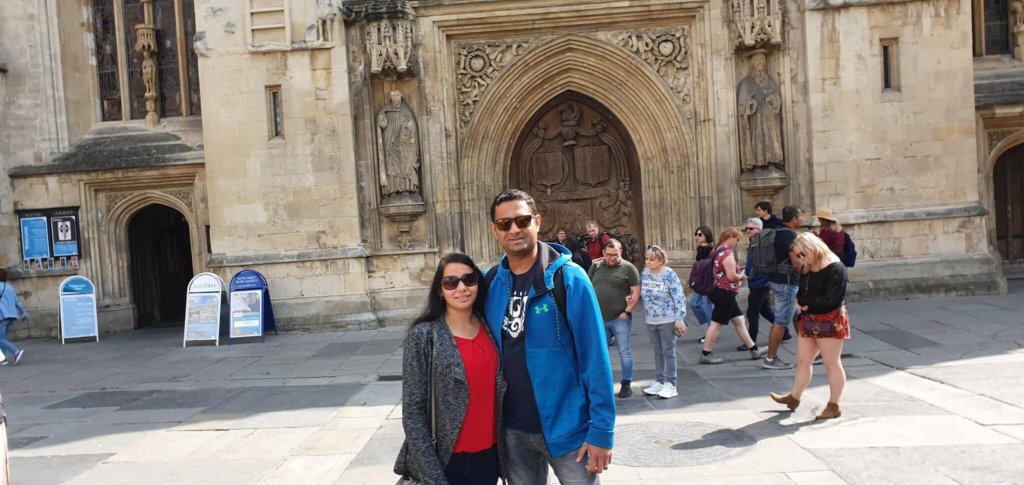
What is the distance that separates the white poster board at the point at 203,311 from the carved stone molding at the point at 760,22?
31.2ft

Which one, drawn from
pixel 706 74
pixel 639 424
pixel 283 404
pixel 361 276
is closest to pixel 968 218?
pixel 706 74

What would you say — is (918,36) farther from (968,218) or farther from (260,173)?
(260,173)

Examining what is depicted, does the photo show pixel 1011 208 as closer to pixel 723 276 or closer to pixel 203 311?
pixel 723 276

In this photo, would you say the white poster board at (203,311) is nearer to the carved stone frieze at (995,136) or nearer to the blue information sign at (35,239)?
the blue information sign at (35,239)

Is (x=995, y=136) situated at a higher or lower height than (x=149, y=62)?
lower

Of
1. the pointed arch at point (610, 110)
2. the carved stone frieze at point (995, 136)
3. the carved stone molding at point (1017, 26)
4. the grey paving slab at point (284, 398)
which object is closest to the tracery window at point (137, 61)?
the pointed arch at point (610, 110)

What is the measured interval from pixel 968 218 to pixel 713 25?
5251 millimetres

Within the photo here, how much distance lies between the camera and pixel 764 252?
26.7 ft

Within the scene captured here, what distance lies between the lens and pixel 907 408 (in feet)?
19.7

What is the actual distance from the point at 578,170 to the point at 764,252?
6289 millimetres

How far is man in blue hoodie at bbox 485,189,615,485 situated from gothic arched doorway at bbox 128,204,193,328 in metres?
13.7

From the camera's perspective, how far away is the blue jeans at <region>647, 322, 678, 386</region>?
22.7 ft

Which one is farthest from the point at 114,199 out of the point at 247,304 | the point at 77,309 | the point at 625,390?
the point at 625,390

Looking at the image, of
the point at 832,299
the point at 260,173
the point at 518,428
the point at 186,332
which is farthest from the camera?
the point at 260,173
